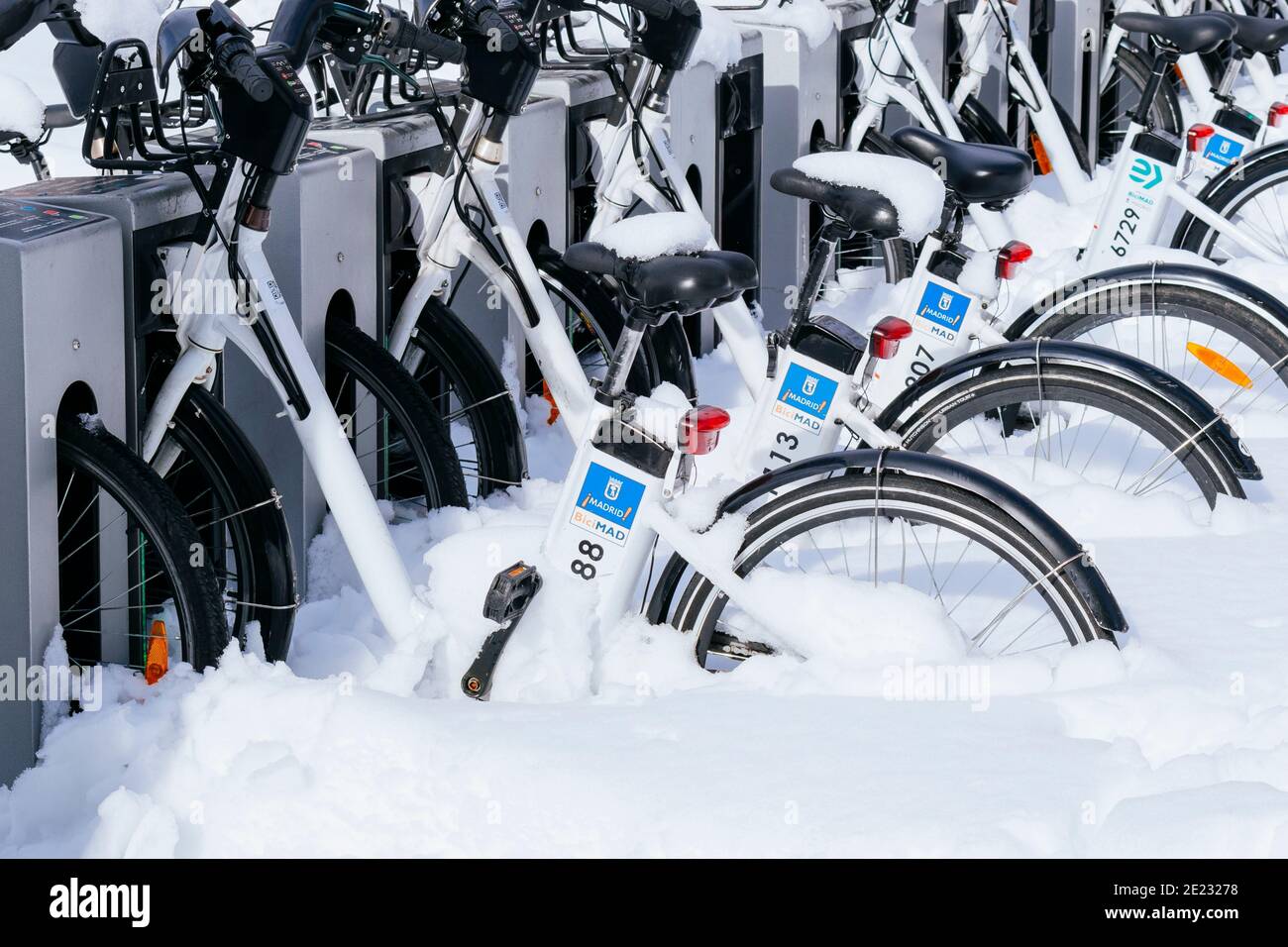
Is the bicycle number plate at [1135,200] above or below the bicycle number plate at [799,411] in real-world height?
above

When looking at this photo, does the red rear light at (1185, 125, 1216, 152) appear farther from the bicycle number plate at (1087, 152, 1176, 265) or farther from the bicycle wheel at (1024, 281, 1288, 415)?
the bicycle wheel at (1024, 281, 1288, 415)

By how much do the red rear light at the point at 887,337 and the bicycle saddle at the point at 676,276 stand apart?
1.88 feet

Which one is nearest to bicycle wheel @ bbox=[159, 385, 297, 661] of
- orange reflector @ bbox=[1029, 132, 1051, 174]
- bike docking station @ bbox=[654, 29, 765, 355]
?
bike docking station @ bbox=[654, 29, 765, 355]

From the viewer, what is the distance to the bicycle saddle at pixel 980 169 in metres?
4.01

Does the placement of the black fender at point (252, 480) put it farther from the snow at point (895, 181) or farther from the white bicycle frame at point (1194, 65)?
the white bicycle frame at point (1194, 65)

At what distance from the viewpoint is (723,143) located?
6055mm

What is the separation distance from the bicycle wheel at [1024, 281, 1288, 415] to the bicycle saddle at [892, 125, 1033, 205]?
599mm

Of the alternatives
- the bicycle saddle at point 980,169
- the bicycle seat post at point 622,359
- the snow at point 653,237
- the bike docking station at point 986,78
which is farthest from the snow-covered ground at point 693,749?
the bike docking station at point 986,78

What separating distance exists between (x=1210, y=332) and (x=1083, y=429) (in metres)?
0.83

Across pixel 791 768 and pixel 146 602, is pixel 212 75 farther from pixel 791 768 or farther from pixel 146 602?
pixel 791 768

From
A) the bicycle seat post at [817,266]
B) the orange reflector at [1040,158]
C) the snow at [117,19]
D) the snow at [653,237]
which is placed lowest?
the orange reflector at [1040,158]

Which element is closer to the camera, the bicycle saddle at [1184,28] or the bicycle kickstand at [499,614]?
the bicycle kickstand at [499,614]

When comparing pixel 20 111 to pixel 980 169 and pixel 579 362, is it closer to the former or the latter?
pixel 579 362
